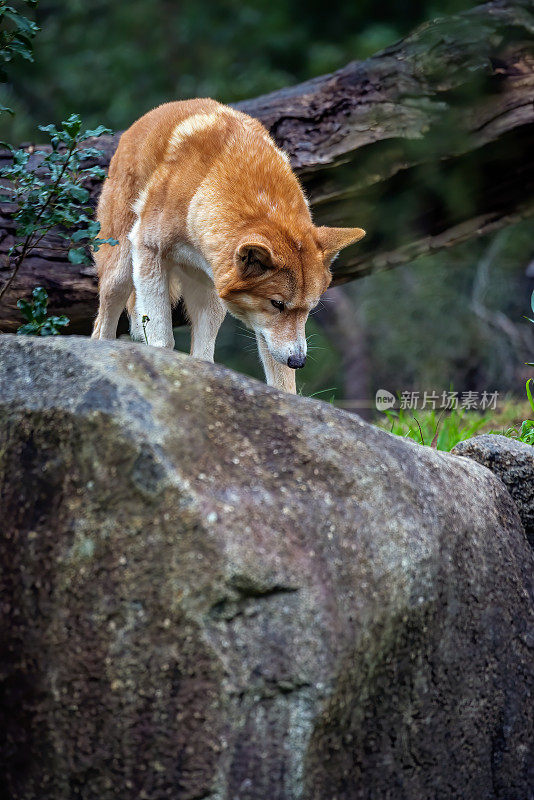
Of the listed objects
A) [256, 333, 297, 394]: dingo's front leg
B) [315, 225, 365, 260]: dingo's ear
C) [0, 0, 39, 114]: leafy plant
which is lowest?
[256, 333, 297, 394]: dingo's front leg

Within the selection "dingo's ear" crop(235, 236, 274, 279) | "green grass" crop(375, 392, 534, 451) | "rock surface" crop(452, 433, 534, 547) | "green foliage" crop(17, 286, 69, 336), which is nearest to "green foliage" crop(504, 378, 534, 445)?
"green grass" crop(375, 392, 534, 451)

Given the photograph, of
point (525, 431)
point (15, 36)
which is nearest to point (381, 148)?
point (525, 431)

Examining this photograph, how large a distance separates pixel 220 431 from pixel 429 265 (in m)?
10.4

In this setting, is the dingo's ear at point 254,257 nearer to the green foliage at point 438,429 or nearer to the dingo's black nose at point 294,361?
the dingo's black nose at point 294,361

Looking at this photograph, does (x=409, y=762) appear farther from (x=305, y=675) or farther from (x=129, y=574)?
(x=129, y=574)

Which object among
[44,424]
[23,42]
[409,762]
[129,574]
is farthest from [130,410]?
[23,42]

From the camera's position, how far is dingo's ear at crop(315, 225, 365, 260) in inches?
165

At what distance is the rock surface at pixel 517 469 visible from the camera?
2852 mm

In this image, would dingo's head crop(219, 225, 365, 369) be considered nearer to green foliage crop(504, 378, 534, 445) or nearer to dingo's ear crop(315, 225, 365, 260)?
dingo's ear crop(315, 225, 365, 260)

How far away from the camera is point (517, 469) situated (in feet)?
9.37

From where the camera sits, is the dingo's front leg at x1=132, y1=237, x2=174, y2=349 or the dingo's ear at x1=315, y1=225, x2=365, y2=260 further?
the dingo's front leg at x1=132, y1=237, x2=174, y2=349

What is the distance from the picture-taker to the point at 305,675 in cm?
186

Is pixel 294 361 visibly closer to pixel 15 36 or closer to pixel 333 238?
pixel 333 238

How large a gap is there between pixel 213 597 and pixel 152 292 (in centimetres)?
271
